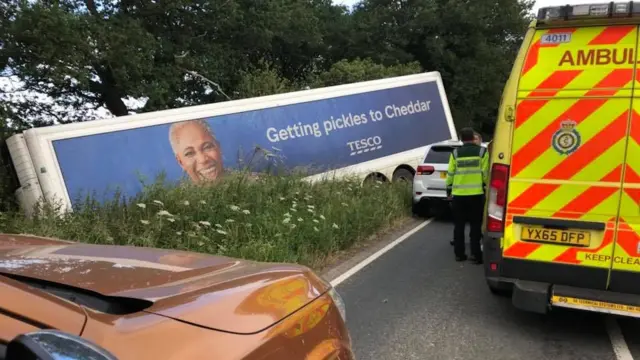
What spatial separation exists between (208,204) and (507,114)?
15.2 ft

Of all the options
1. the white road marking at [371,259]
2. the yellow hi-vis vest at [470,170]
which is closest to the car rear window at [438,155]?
the white road marking at [371,259]

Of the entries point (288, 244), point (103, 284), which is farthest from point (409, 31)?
point (103, 284)

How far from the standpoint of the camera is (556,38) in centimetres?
450

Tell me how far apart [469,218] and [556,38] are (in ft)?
11.3

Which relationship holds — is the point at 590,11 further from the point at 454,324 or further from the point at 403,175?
the point at 403,175

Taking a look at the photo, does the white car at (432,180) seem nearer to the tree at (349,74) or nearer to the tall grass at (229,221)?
the tall grass at (229,221)

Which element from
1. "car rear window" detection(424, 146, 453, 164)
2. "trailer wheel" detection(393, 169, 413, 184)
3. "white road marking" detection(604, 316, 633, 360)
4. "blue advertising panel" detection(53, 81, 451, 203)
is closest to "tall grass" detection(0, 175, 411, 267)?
"blue advertising panel" detection(53, 81, 451, 203)

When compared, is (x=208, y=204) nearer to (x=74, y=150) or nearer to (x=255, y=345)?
(x=74, y=150)

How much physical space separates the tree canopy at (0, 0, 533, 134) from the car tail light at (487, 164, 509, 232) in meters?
9.28

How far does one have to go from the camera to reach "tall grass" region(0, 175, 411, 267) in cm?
670

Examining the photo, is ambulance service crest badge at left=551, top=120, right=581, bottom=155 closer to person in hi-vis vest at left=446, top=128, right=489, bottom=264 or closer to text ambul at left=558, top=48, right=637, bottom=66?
text ambul at left=558, top=48, right=637, bottom=66

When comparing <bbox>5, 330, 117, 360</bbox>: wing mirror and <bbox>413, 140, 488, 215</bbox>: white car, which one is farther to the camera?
<bbox>413, 140, 488, 215</bbox>: white car

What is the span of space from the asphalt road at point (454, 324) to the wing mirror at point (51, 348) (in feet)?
10.8

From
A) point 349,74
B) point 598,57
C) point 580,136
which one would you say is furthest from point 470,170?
point 349,74
